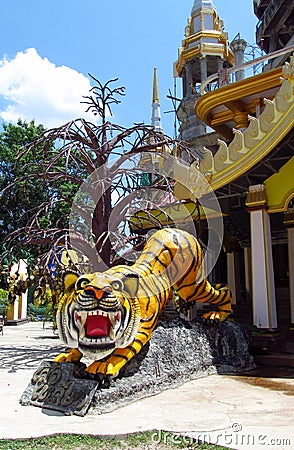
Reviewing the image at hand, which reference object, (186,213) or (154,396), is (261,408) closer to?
(154,396)

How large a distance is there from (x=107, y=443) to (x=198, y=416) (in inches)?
52.3

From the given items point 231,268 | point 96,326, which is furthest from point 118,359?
point 231,268

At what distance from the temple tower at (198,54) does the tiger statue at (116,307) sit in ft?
54.0

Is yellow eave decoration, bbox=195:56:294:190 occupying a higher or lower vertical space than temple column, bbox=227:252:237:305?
higher

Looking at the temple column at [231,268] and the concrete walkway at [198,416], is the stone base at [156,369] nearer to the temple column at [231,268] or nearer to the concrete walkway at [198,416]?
the concrete walkway at [198,416]

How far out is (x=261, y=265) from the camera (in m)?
9.86

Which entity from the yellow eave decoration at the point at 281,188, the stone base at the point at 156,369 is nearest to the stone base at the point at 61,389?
the stone base at the point at 156,369

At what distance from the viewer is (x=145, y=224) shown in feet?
42.2

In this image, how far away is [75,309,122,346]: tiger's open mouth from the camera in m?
5.83

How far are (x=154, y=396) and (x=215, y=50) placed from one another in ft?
68.6

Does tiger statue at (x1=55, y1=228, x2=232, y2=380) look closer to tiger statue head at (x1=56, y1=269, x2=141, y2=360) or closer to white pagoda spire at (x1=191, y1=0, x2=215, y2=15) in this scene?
tiger statue head at (x1=56, y1=269, x2=141, y2=360)

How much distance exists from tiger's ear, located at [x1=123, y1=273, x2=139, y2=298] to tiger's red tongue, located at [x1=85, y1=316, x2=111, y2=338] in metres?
0.65

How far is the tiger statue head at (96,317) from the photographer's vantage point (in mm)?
5828

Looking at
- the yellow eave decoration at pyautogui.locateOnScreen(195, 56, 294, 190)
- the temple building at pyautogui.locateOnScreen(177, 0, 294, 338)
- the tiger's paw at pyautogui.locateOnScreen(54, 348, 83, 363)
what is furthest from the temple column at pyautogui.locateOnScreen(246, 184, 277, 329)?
the tiger's paw at pyautogui.locateOnScreen(54, 348, 83, 363)
